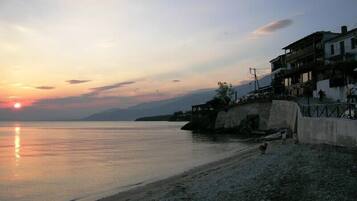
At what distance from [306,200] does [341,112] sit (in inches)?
658

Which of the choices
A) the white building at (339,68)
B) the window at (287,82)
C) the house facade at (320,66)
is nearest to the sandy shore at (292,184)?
the white building at (339,68)

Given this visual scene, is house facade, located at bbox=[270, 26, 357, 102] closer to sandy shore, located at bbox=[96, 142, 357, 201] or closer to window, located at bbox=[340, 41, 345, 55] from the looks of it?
window, located at bbox=[340, 41, 345, 55]

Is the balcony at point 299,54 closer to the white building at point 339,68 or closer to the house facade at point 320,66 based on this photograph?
the house facade at point 320,66

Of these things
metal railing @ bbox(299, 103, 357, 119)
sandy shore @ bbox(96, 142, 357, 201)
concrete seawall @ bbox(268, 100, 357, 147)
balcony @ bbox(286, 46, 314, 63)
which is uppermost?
balcony @ bbox(286, 46, 314, 63)

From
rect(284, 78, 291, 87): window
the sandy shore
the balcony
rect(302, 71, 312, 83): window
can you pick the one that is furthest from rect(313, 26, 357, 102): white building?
the sandy shore

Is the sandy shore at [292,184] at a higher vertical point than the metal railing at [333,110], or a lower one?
lower

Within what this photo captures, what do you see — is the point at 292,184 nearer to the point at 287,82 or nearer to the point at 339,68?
the point at 339,68

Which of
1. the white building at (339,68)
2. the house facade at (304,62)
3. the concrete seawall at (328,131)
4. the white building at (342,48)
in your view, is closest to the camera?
the concrete seawall at (328,131)

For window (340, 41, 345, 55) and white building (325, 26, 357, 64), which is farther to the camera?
window (340, 41, 345, 55)

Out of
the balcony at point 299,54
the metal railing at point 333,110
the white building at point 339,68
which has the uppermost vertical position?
the balcony at point 299,54

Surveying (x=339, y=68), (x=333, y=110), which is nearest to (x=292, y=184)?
(x=333, y=110)

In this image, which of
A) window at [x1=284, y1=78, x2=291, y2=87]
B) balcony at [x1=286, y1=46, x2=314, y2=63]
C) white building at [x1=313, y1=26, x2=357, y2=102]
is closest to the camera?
white building at [x1=313, y1=26, x2=357, y2=102]

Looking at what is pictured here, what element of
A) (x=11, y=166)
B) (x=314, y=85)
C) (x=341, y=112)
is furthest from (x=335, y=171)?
(x=314, y=85)

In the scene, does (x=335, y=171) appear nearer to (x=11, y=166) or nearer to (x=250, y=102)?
(x=11, y=166)
